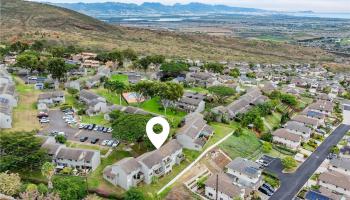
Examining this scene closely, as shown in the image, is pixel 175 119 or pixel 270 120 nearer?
pixel 175 119

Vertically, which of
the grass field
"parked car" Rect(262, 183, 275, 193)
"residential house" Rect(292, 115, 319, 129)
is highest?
the grass field

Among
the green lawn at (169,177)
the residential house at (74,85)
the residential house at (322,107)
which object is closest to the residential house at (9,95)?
the residential house at (74,85)

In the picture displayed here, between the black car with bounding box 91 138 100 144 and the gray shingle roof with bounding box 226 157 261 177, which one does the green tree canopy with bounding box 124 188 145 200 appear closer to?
the black car with bounding box 91 138 100 144

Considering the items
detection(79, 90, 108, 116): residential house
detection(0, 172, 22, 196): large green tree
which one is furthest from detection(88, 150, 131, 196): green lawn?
detection(79, 90, 108, 116): residential house

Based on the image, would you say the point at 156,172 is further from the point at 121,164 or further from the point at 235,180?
the point at 235,180

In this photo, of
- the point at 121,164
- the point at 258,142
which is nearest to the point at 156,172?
the point at 121,164

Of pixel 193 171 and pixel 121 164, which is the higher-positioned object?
pixel 121 164

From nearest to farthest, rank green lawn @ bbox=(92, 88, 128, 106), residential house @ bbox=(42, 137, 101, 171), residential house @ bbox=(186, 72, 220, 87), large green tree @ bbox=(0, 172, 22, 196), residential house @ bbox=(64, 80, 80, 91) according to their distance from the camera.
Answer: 1. large green tree @ bbox=(0, 172, 22, 196)
2. residential house @ bbox=(42, 137, 101, 171)
3. green lawn @ bbox=(92, 88, 128, 106)
4. residential house @ bbox=(64, 80, 80, 91)
5. residential house @ bbox=(186, 72, 220, 87)
